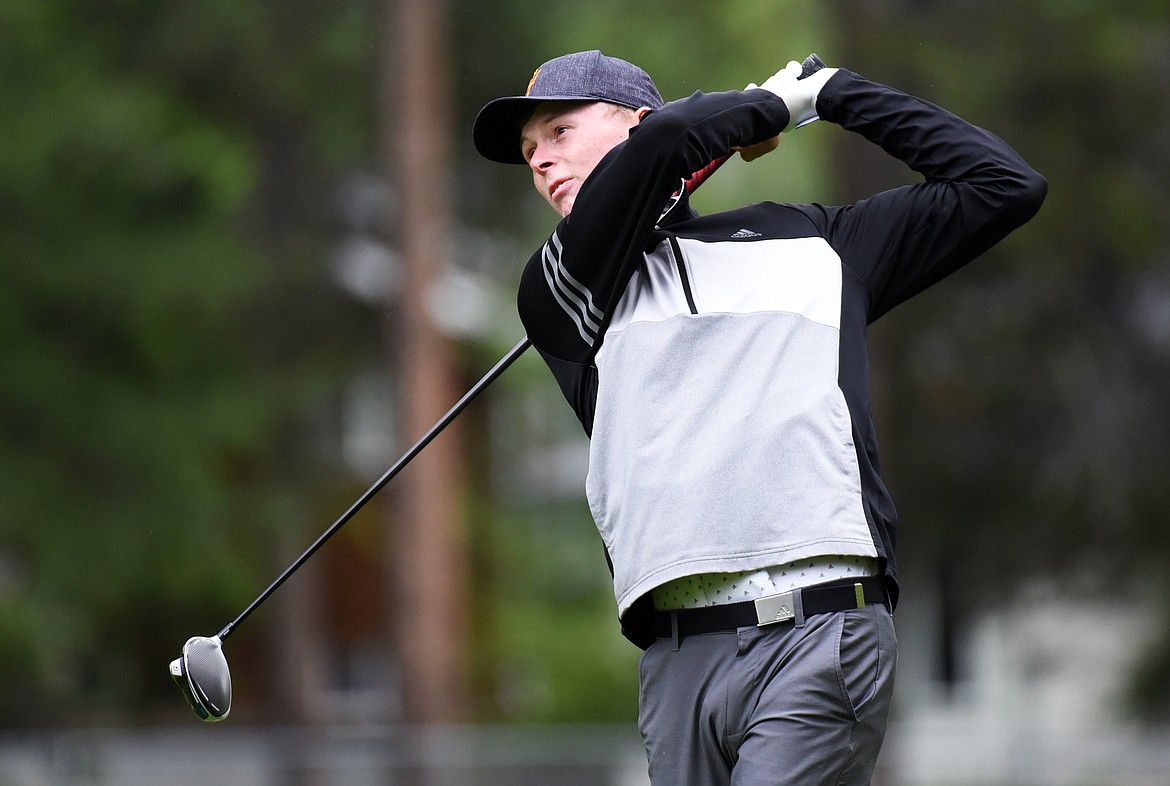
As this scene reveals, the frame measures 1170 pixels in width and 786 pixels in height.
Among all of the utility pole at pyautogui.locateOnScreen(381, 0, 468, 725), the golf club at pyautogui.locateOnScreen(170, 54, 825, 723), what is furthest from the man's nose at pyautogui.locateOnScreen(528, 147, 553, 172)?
the utility pole at pyautogui.locateOnScreen(381, 0, 468, 725)

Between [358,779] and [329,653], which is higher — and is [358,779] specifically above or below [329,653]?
above

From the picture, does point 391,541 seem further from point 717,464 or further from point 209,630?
point 717,464

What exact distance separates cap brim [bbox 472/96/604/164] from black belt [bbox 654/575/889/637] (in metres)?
0.92

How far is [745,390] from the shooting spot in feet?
8.80

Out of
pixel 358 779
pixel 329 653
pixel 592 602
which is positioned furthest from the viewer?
pixel 329 653

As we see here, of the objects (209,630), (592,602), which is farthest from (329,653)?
(209,630)

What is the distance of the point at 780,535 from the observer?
265cm

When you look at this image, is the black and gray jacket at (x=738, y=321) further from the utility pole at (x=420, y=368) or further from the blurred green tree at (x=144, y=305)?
the blurred green tree at (x=144, y=305)

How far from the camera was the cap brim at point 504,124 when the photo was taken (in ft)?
9.74

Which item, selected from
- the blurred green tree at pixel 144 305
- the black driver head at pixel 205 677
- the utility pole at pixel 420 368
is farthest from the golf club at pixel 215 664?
the blurred green tree at pixel 144 305

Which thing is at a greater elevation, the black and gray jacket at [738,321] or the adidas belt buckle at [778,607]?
the black and gray jacket at [738,321]

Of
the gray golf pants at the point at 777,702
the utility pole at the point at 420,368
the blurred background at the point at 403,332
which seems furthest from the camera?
the utility pole at the point at 420,368

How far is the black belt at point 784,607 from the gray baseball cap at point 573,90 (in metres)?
0.91

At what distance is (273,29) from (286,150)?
185 centimetres
